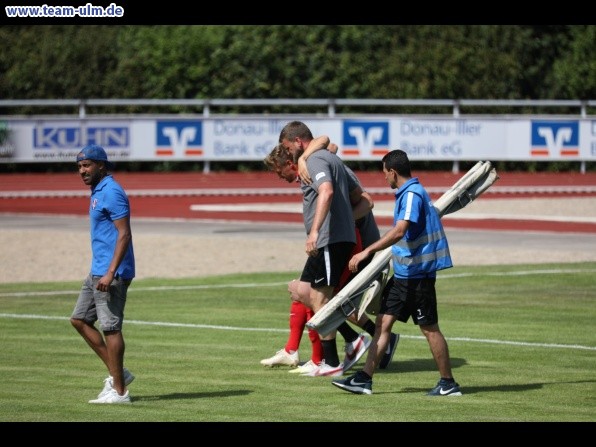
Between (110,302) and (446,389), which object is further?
(446,389)

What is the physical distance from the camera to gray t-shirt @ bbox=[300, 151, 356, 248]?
11.7 metres

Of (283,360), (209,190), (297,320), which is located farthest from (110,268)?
(209,190)

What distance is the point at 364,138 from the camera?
37.4m

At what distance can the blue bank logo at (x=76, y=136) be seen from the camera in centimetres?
3581

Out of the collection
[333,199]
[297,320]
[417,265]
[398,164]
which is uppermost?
[398,164]

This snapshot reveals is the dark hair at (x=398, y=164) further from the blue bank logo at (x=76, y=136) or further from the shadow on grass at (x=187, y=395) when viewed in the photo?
the blue bank logo at (x=76, y=136)

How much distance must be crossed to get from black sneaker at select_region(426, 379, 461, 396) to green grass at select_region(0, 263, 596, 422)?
9 centimetres

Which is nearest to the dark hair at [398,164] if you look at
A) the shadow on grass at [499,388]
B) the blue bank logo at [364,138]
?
the shadow on grass at [499,388]

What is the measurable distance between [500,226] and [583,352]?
47.4ft

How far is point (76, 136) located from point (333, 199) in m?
24.7

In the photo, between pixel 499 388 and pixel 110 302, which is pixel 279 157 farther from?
pixel 499 388
